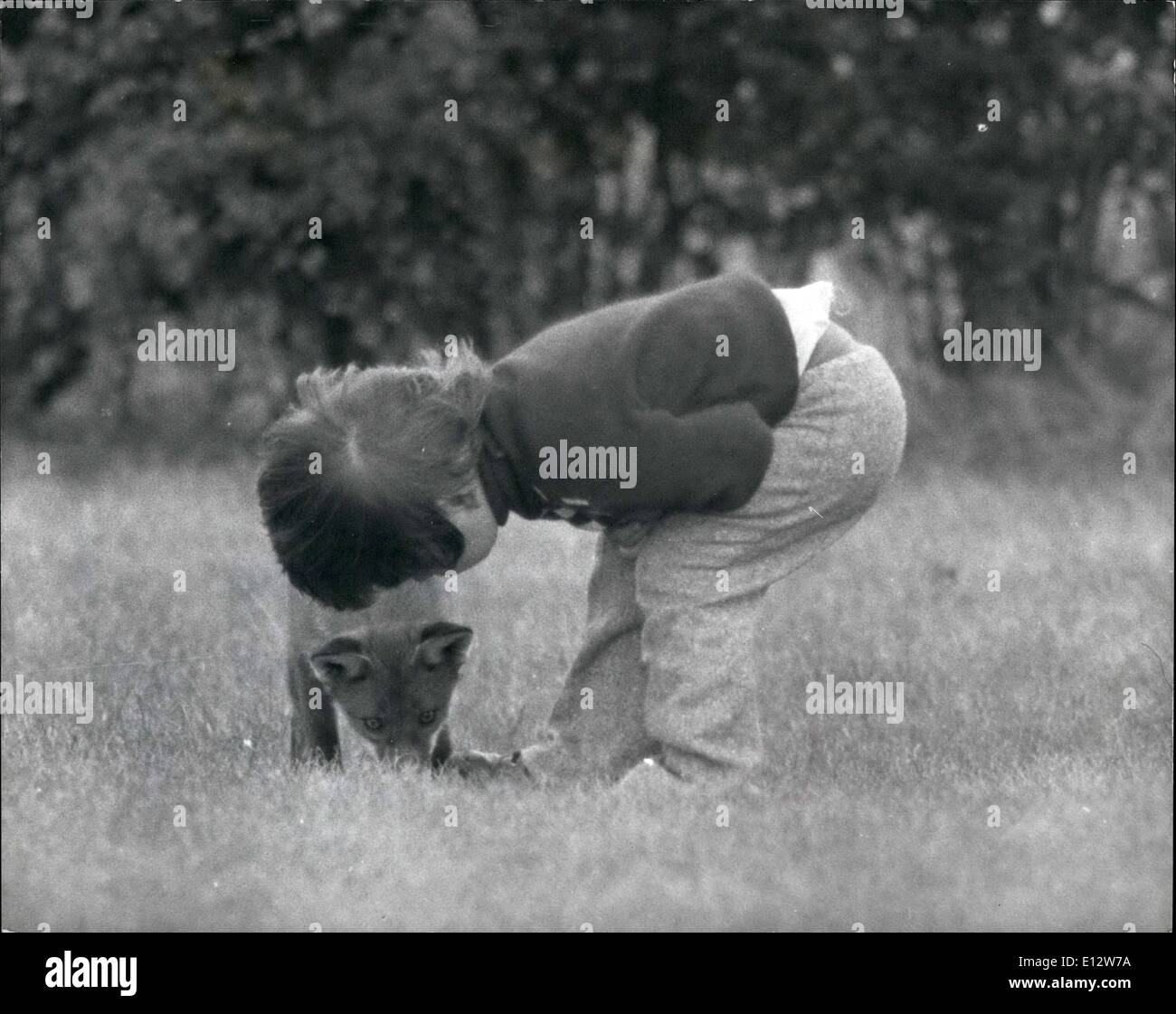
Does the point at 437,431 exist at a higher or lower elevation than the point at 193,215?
lower

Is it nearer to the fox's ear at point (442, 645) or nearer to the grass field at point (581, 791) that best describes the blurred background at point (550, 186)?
the grass field at point (581, 791)

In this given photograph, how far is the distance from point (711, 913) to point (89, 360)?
6.50m

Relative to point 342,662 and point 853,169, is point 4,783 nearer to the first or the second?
point 342,662

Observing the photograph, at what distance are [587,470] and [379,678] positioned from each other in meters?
1.09

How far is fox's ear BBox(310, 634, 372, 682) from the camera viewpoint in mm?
4383

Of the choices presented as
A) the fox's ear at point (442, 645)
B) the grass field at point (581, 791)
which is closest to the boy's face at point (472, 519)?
the grass field at point (581, 791)

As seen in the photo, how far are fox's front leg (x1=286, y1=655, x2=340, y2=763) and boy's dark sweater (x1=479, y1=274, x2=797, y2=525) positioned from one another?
0.97 meters

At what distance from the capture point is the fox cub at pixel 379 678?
441 cm

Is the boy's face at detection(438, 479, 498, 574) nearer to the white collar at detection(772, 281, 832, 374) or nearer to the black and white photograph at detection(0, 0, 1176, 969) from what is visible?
the black and white photograph at detection(0, 0, 1176, 969)

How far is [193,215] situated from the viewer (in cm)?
793

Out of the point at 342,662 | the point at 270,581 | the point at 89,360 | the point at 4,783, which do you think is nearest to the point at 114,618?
the point at 270,581

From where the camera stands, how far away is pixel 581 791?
3.87 metres

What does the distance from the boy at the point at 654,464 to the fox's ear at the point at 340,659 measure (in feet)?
1.91
